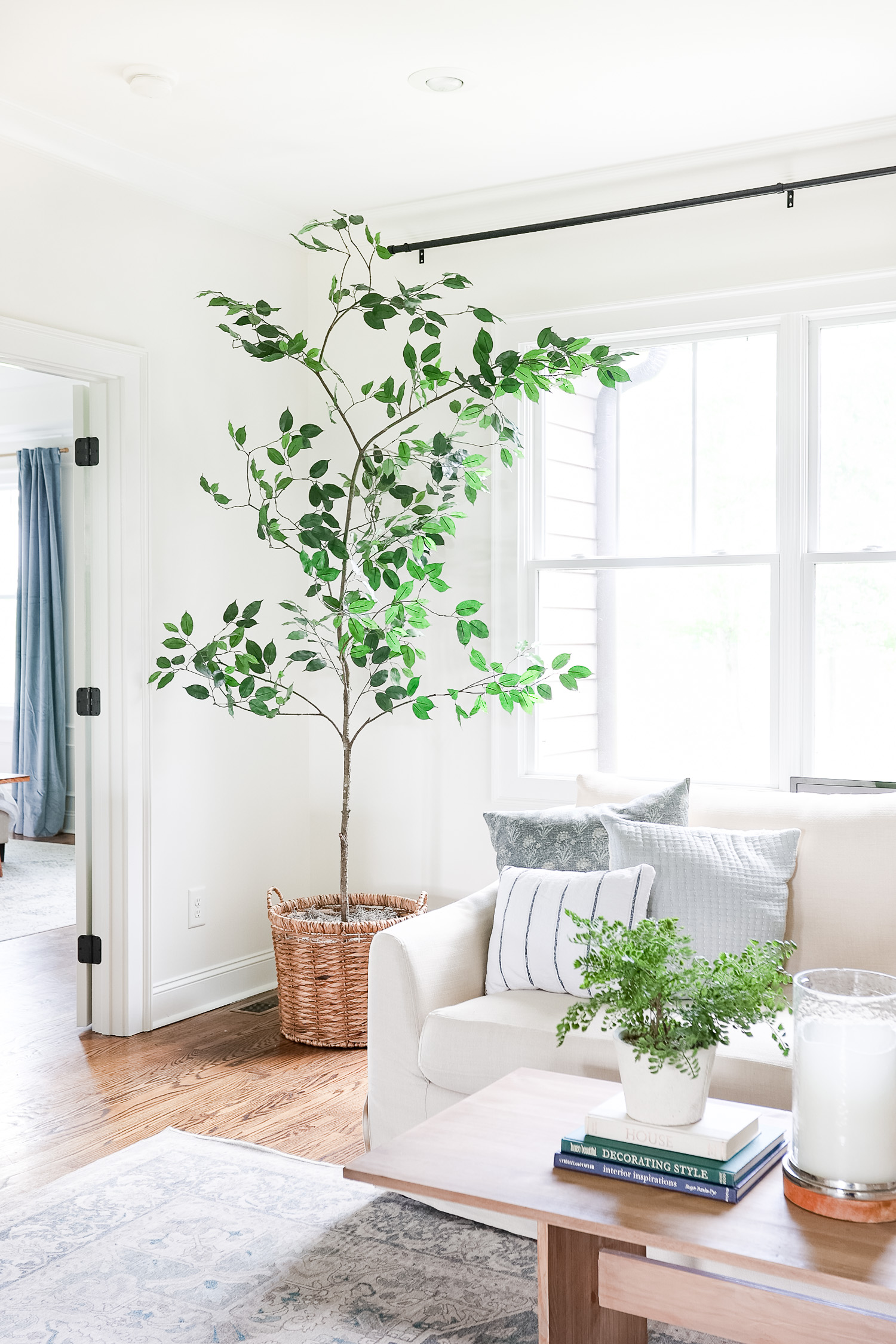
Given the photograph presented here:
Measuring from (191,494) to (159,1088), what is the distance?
1.84 metres

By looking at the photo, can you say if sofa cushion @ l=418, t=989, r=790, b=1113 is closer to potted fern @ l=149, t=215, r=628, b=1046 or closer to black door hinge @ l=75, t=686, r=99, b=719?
potted fern @ l=149, t=215, r=628, b=1046

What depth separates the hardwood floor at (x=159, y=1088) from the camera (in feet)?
9.69

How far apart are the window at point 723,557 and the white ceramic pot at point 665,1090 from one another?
2014 millimetres

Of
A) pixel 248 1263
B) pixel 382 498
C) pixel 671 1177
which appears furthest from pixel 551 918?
pixel 382 498

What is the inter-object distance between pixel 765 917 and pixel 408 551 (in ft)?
5.59

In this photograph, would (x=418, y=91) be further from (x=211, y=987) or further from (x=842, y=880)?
(x=211, y=987)

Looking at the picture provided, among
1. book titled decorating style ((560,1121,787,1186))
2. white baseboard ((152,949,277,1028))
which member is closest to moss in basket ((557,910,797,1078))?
book titled decorating style ((560,1121,787,1186))

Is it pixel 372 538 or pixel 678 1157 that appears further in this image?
pixel 372 538

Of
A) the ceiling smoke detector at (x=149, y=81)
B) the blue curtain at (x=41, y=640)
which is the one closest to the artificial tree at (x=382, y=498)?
the ceiling smoke detector at (x=149, y=81)

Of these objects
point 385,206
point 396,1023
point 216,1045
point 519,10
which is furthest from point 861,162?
point 216,1045

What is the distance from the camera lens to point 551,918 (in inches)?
106

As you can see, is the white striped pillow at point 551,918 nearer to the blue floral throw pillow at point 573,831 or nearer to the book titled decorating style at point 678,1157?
the blue floral throw pillow at point 573,831

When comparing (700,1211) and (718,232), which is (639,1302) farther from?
(718,232)

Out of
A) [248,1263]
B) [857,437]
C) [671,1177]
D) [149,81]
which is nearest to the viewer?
[671,1177]
